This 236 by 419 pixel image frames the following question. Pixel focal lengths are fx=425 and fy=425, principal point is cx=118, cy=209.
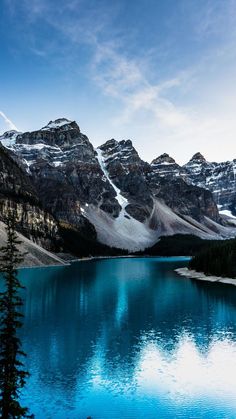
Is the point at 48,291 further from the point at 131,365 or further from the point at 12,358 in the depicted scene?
the point at 12,358

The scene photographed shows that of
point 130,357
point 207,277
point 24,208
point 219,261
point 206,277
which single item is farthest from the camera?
point 24,208

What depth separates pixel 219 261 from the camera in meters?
108

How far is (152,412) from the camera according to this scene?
27.1m

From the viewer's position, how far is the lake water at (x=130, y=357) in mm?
28000

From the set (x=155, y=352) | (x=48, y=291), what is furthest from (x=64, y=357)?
(x=48, y=291)

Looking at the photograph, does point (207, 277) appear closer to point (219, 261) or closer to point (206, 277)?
point (206, 277)

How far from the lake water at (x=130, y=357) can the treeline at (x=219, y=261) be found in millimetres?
29689

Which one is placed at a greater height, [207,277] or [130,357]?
[207,277]

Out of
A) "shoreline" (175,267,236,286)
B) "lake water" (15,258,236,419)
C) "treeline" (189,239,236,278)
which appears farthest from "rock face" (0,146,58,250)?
"lake water" (15,258,236,419)

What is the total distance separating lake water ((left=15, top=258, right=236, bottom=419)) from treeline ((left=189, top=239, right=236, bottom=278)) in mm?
29689

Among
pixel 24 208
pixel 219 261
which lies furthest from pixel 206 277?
pixel 24 208

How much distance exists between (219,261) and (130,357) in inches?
2899

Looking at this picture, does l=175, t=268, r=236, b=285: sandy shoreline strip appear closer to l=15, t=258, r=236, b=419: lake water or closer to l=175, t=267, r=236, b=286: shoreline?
l=175, t=267, r=236, b=286: shoreline

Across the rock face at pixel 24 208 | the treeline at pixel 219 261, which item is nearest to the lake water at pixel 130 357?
the treeline at pixel 219 261
